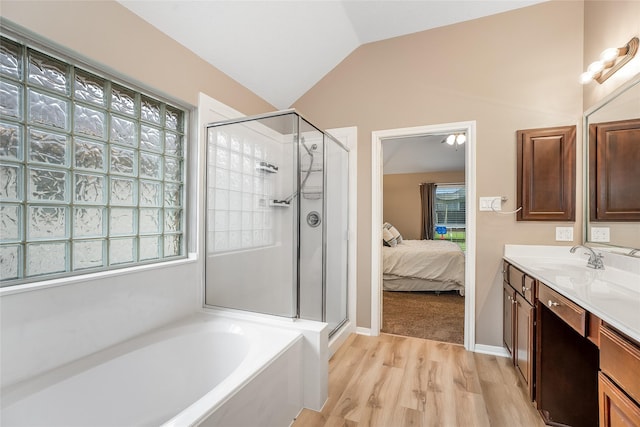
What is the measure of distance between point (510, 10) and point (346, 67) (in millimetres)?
1435

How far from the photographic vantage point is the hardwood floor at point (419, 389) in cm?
164

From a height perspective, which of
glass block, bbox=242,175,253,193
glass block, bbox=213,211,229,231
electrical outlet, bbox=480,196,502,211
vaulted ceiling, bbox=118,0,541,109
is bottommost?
glass block, bbox=213,211,229,231

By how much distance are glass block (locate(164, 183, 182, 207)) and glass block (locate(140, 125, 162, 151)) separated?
10.3 inches

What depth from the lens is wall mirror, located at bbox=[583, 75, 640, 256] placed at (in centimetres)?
165

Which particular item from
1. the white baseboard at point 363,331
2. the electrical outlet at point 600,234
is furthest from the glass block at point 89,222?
the electrical outlet at point 600,234

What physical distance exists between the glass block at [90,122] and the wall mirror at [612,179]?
2986mm

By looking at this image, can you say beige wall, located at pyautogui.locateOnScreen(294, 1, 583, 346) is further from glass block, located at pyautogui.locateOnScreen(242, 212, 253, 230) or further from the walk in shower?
glass block, located at pyautogui.locateOnScreen(242, 212, 253, 230)

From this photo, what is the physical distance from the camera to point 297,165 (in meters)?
2.12

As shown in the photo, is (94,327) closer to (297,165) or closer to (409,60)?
(297,165)

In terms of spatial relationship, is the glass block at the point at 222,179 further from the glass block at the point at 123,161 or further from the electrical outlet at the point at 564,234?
the electrical outlet at the point at 564,234

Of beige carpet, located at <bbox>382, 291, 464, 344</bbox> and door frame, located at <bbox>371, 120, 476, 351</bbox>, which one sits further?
beige carpet, located at <bbox>382, 291, 464, 344</bbox>

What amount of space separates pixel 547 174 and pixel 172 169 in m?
2.84

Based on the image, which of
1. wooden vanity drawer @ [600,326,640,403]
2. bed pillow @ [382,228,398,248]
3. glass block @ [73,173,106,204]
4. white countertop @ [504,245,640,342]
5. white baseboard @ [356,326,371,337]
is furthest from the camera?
bed pillow @ [382,228,398,248]

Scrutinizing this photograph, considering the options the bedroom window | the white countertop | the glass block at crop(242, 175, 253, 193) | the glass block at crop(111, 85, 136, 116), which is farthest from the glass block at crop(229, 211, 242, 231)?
the bedroom window
